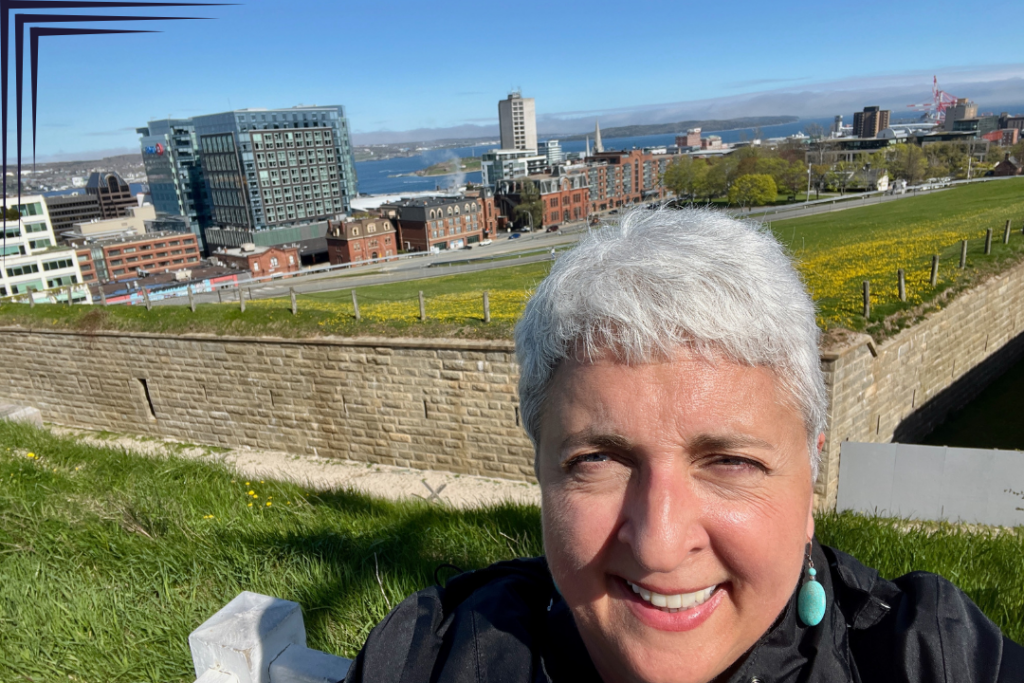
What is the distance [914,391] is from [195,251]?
279 feet

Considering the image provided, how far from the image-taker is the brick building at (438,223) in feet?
224

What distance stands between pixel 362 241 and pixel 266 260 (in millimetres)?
11618

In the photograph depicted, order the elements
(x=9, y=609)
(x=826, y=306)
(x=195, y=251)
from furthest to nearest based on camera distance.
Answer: (x=195, y=251) < (x=826, y=306) < (x=9, y=609)

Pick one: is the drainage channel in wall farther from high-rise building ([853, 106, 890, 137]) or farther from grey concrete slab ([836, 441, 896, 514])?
high-rise building ([853, 106, 890, 137])

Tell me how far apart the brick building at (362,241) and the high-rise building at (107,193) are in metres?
68.0

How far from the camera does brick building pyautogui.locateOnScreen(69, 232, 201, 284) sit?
71875 millimetres

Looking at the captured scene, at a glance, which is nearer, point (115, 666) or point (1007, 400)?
point (115, 666)

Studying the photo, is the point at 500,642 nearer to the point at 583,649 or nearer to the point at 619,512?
the point at 583,649

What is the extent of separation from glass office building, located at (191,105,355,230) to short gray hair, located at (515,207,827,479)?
334 feet

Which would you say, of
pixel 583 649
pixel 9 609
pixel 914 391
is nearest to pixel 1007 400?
pixel 914 391

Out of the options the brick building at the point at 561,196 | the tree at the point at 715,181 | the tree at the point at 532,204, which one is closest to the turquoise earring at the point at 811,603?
the tree at the point at 715,181

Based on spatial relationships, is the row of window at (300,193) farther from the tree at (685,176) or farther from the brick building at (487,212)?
the tree at (685,176)

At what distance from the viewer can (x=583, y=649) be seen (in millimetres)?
1455

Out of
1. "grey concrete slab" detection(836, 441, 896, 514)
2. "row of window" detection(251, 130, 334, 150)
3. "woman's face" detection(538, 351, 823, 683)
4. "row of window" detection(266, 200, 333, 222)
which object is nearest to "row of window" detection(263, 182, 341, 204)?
"row of window" detection(266, 200, 333, 222)
